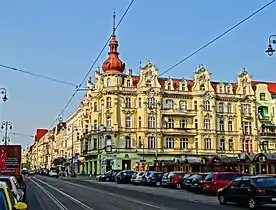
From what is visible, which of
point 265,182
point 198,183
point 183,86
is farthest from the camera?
point 183,86

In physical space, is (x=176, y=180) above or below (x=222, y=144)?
below

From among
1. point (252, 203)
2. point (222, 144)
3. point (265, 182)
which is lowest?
point (252, 203)

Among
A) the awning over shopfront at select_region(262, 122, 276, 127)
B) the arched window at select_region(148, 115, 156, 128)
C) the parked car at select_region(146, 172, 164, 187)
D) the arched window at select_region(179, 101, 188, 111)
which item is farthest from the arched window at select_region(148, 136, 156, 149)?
the parked car at select_region(146, 172, 164, 187)

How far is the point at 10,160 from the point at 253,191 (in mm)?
17564

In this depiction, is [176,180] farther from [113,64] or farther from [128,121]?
[113,64]

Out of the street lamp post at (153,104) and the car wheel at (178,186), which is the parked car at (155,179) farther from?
the street lamp post at (153,104)

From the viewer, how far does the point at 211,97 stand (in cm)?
8975

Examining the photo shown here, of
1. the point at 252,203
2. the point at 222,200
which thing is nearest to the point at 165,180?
the point at 222,200

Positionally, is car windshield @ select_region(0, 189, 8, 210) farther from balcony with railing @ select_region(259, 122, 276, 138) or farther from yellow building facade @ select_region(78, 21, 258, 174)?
balcony with railing @ select_region(259, 122, 276, 138)

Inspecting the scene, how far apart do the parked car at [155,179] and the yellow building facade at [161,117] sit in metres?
30.6

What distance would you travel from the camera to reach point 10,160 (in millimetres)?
33375

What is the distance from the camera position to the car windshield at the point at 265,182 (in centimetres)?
2228

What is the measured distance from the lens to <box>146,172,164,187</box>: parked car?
50925 mm

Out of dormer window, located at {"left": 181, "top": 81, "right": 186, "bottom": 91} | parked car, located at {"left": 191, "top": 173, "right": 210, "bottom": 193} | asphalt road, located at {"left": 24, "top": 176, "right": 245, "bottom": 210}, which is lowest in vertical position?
asphalt road, located at {"left": 24, "top": 176, "right": 245, "bottom": 210}
